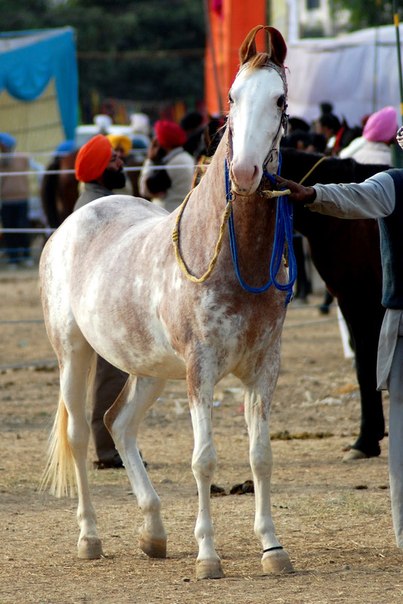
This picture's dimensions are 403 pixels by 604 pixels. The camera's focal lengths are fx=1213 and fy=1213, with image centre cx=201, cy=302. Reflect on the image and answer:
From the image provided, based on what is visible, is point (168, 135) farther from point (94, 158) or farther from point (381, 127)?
point (94, 158)

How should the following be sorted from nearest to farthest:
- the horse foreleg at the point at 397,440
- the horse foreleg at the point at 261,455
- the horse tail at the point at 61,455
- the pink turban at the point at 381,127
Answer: the horse foreleg at the point at 261,455
the horse foreleg at the point at 397,440
the horse tail at the point at 61,455
the pink turban at the point at 381,127

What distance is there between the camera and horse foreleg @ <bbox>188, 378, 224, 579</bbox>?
4.92m

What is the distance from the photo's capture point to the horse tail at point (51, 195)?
16141 millimetres

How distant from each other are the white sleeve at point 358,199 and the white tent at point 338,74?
10.9m

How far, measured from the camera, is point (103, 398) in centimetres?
735

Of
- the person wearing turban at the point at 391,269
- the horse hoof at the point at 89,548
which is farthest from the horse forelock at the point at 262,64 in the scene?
the horse hoof at the point at 89,548

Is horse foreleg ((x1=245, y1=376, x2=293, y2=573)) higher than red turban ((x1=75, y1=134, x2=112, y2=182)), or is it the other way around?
red turban ((x1=75, y1=134, x2=112, y2=182))

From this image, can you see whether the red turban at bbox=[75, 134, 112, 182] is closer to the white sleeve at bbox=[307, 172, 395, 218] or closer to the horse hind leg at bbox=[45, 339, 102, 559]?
the horse hind leg at bbox=[45, 339, 102, 559]

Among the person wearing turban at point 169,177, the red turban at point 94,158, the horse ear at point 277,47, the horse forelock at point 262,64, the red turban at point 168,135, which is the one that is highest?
the horse ear at point 277,47

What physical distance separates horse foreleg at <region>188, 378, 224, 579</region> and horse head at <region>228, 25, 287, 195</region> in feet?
2.93

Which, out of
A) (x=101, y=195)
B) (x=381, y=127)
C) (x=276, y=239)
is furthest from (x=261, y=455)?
(x=381, y=127)

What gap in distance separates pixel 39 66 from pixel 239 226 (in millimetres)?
14475

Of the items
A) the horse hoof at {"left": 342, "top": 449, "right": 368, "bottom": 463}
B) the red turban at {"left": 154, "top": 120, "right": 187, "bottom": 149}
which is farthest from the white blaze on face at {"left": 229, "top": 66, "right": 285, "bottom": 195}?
the red turban at {"left": 154, "top": 120, "right": 187, "bottom": 149}

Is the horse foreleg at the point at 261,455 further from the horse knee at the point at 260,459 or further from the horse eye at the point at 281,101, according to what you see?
the horse eye at the point at 281,101
